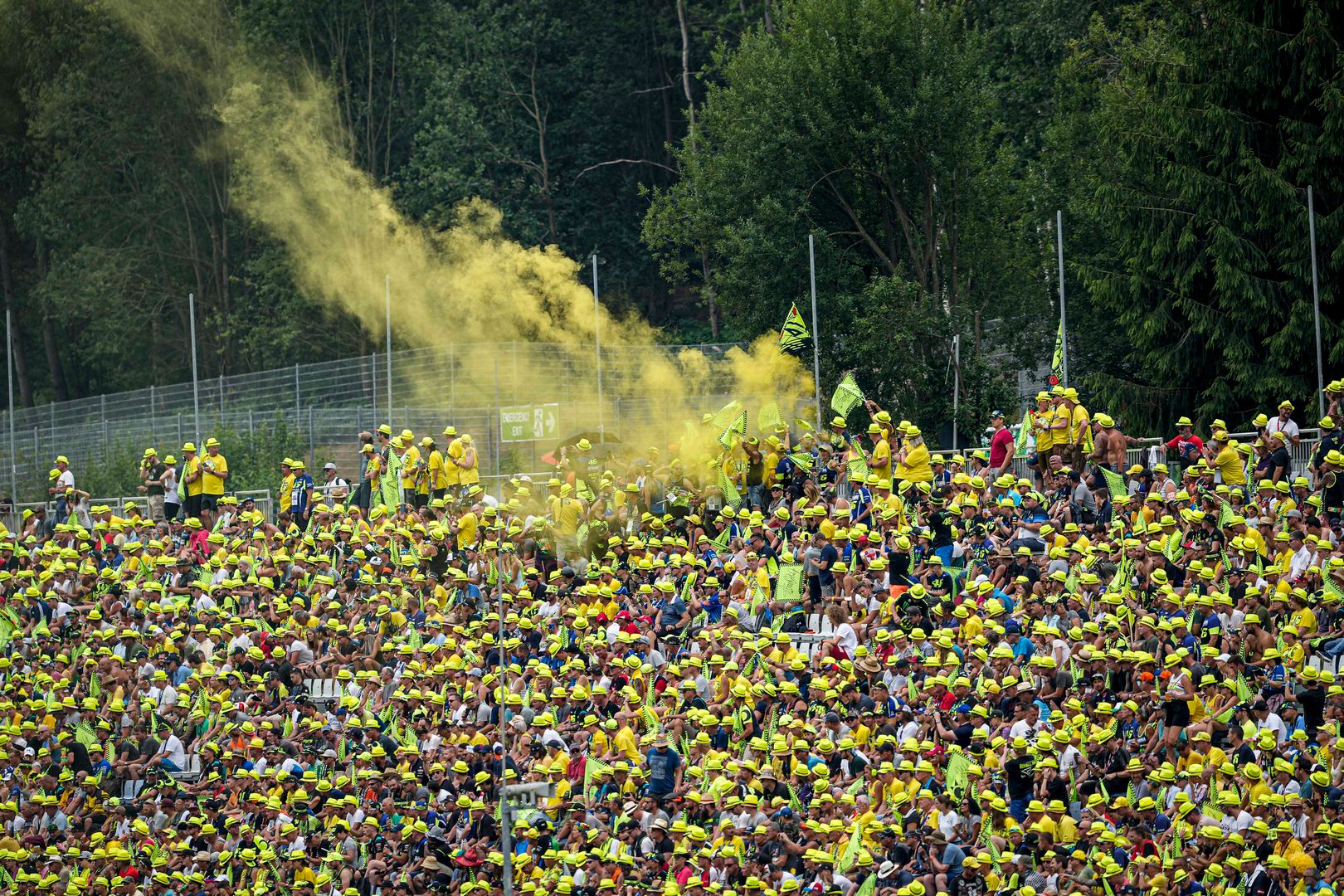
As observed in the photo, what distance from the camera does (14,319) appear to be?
6312cm

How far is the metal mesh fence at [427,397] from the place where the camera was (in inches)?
1459

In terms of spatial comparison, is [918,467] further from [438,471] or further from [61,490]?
[61,490]

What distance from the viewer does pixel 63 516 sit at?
35.2 m

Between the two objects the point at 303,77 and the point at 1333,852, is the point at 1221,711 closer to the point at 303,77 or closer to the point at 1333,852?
the point at 1333,852

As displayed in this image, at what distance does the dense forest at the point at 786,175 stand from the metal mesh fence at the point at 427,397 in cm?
400

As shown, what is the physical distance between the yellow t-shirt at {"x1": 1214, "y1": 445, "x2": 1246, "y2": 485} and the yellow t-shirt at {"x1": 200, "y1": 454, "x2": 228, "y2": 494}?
54.5 ft

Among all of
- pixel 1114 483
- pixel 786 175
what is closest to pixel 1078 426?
pixel 1114 483

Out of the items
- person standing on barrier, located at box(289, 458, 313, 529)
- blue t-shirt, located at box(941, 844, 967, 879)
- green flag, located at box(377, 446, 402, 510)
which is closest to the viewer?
blue t-shirt, located at box(941, 844, 967, 879)

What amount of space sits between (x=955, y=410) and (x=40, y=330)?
40302 millimetres

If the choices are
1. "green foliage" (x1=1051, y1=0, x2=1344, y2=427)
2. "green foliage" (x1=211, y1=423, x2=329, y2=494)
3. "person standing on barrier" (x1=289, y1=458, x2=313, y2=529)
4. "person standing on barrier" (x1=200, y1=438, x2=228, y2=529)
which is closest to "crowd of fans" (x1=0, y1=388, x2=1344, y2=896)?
"person standing on barrier" (x1=289, y1=458, x2=313, y2=529)

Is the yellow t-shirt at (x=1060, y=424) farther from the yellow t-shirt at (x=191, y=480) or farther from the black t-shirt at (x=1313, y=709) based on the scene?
the yellow t-shirt at (x=191, y=480)

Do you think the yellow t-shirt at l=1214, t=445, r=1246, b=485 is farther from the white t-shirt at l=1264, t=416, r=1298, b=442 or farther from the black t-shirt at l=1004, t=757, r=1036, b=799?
the black t-shirt at l=1004, t=757, r=1036, b=799

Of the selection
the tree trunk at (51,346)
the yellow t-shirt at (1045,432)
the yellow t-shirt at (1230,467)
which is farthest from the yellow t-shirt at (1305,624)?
the tree trunk at (51,346)

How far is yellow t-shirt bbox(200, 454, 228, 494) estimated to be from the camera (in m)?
33.6
